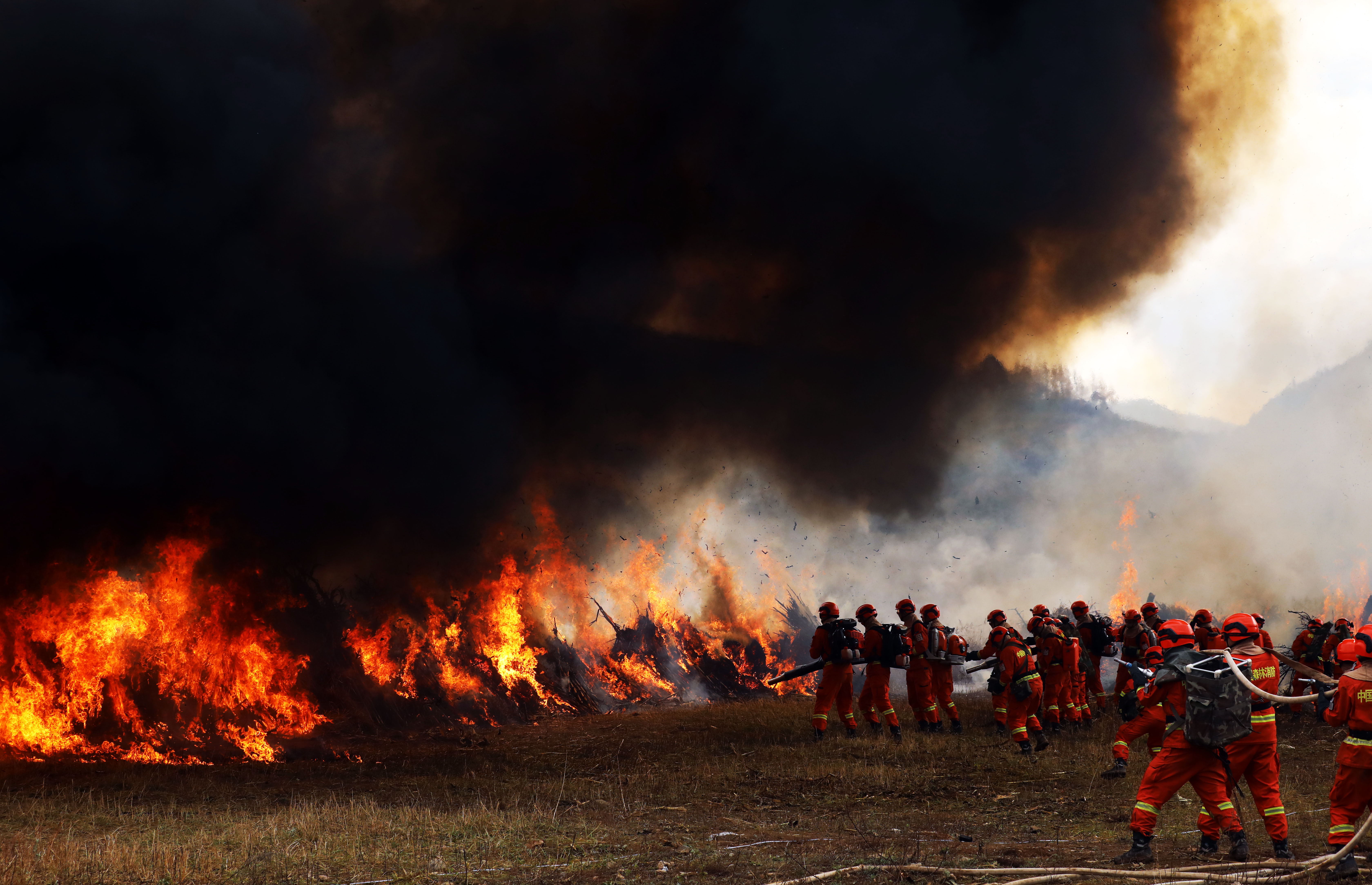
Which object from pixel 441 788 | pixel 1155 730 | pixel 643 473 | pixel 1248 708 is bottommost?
pixel 441 788

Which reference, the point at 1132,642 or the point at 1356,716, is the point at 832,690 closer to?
the point at 1132,642

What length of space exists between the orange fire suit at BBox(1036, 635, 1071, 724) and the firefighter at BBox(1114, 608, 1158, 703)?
29.6 inches

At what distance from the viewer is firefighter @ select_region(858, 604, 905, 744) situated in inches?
527

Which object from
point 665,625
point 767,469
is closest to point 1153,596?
point 767,469

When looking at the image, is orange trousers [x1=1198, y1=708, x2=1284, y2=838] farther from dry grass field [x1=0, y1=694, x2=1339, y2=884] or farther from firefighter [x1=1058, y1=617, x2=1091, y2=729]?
firefighter [x1=1058, y1=617, x2=1091, y2=729]

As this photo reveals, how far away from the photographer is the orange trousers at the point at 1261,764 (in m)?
6.32

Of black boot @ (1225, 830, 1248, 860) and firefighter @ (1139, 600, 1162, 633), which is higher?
firefighter @ (1139, 600, 1162, 633)

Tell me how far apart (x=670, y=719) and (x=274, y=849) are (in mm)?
9973

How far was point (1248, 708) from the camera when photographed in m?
6.14

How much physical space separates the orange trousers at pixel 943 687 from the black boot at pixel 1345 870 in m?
7.90

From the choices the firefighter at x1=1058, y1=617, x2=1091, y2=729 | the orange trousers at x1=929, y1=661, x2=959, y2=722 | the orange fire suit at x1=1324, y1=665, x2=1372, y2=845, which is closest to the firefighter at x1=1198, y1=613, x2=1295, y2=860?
the orange fire suit at x1=1324, y1=665, x2=1372, y2=845

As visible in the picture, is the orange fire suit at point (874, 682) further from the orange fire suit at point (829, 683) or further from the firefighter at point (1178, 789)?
the firefighter at point (1178, 789)

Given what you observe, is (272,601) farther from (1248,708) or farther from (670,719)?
(1248,708)

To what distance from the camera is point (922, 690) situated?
45.1ft
